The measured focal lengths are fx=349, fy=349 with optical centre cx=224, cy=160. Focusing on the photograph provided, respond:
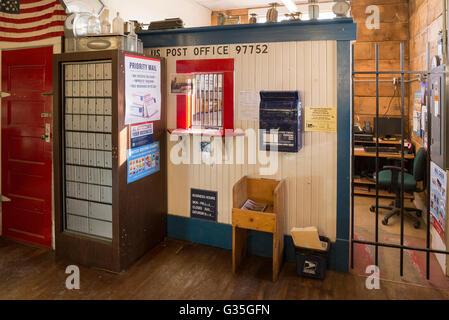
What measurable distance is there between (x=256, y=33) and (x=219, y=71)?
50 cm

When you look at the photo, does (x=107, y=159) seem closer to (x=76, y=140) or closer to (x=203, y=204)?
(x=76, y=140)

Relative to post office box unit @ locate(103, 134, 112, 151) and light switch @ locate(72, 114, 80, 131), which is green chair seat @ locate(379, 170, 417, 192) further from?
light switch @ locate(72, 114, 80, 131)

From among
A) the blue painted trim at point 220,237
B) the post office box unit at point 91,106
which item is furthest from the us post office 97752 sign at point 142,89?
the blue painted trim at point 220,237

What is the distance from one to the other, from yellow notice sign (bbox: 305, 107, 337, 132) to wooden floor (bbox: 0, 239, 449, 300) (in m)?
1.29

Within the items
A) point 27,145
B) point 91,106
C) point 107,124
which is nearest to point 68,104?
point 91,106

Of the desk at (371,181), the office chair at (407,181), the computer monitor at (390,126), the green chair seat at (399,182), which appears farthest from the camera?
the computer monitor at (390,126)

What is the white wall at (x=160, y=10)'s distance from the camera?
4.35m

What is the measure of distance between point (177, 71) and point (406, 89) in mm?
4056

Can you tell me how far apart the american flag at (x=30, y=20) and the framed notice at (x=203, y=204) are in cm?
206

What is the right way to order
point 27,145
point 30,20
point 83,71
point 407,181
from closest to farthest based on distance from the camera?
point 83,71 → point 30,20 → point 27,145 → point 407,181

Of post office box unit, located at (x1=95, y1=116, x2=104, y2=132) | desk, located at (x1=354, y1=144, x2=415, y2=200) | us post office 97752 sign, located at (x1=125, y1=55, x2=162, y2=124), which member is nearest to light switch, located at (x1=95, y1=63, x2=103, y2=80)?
us post office 97752 sign, located at (x1=125, y1=55, x2=162, y2=124)

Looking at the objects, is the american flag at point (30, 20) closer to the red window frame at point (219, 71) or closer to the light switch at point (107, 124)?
the light switch at point (107, 124)

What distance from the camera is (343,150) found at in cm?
306

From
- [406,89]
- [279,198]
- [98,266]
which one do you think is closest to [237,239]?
[279,198]
